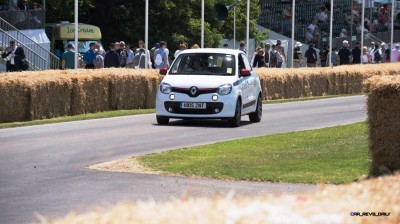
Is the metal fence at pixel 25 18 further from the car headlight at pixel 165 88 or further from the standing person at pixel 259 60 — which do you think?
the car headlight at pixel 165 88

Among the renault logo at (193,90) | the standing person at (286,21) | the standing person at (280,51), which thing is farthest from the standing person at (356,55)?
the renault logo at (193,90)

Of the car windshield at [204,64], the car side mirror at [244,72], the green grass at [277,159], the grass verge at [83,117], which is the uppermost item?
the car windshield at [204,64]

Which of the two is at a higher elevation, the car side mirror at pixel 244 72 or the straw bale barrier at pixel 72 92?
the car side mirror at pixel 244 72

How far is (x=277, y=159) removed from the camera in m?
15.8

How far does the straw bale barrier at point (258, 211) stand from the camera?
4055 mm

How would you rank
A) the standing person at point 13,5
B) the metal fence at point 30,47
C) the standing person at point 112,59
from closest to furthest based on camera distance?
1. the standing person at point 112,59
2. the metal fence at point 30,47
3. the standing person at point 13,5

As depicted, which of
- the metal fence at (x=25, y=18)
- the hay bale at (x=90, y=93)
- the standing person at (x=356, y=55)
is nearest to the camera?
the hay bale at (x=90, y=93)

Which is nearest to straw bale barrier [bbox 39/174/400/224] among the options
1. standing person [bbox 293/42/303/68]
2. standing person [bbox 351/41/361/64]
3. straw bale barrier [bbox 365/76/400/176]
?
straw bale barrier [bbox 365/76/400/176]

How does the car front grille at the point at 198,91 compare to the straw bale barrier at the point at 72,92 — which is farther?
the straw bale barrier at the point at 72,92

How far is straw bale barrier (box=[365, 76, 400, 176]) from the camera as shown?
13.1 m

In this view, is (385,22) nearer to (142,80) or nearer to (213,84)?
(142,80)

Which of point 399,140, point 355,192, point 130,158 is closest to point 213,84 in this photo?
point 130,158

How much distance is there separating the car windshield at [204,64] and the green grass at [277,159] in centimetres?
385

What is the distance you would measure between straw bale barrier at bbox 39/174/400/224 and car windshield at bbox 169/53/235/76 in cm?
1872
